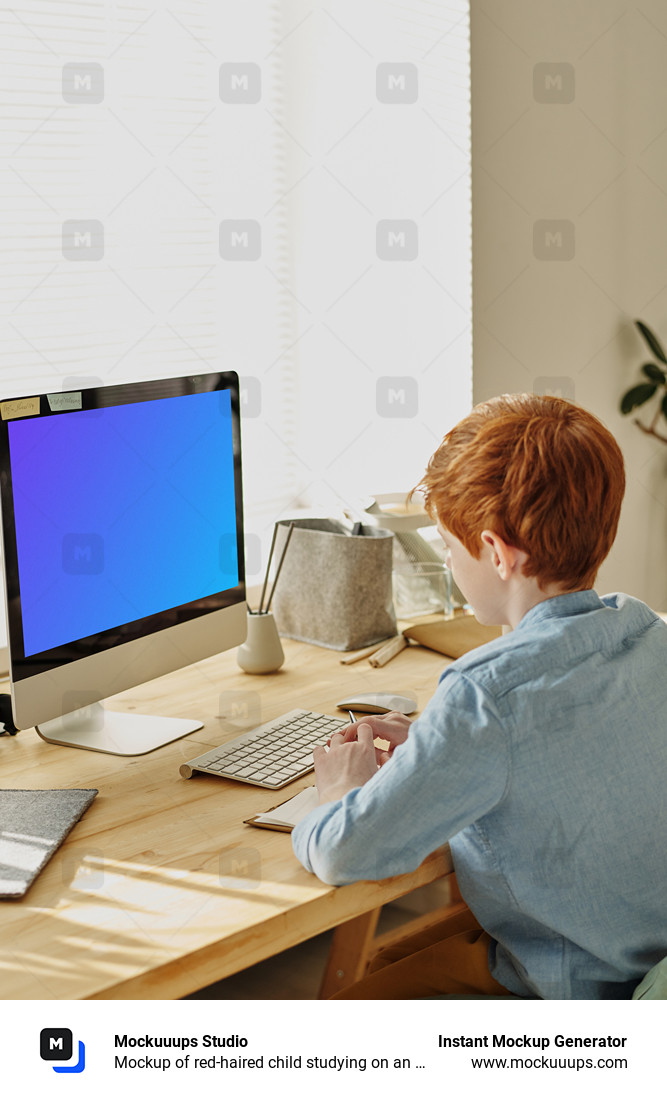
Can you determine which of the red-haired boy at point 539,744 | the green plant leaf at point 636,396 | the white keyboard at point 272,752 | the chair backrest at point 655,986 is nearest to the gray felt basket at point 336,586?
the white keyboard at point 272,752

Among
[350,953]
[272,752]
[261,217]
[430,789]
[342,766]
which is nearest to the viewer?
[430,789]

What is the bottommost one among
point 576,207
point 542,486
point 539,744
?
point 539,744

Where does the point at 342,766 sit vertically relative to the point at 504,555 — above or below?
below

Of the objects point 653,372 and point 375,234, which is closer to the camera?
point 375,234

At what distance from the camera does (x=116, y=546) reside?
1504 millimetres

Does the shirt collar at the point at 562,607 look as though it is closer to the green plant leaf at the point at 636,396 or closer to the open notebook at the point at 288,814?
the open notebook at the point at 288,814

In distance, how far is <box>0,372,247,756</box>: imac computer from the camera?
137 cm

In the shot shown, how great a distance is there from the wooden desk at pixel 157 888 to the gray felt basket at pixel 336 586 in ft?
1.34

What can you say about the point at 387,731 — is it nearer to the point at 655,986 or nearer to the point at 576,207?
the point at 655,986

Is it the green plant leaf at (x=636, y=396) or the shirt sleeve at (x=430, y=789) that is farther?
the green plant leaf at (x=636, y=396)

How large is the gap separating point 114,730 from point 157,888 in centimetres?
49

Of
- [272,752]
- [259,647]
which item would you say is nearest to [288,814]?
[272,752]

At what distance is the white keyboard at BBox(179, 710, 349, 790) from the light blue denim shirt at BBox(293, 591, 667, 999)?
10.2 inches

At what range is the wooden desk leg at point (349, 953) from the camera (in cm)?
195
